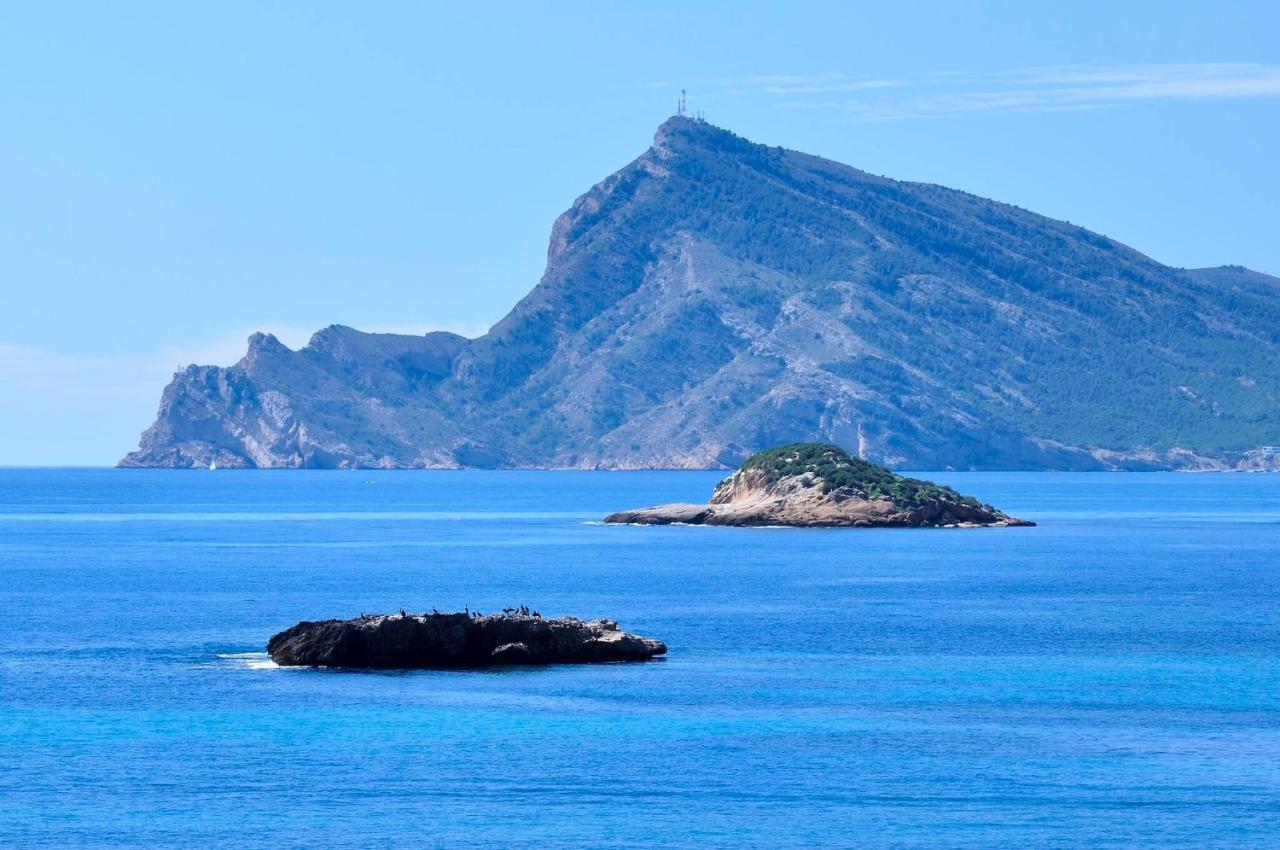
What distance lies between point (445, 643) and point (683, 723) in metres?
16.1

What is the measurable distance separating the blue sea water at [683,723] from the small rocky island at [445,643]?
1.55 m

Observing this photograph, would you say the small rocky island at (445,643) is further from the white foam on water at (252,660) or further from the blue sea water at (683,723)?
the blue sea water at (683,723)

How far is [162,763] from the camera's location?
60.3 m

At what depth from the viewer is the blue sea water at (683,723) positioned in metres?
52.5

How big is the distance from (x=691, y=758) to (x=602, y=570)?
77767 millimetres

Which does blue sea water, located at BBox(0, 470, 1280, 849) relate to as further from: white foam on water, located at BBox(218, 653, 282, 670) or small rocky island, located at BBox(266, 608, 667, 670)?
small rocky island, located at BBox(266, 608, 667, 670)

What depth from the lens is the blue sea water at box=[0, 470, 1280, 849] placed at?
52531 mm

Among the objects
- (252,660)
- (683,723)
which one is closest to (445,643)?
(252,660)

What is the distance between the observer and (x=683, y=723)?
67.1 meters

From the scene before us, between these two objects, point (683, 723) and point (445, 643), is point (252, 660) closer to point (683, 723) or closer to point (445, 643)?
point (445, 643)

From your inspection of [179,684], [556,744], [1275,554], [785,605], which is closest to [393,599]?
[785,605]

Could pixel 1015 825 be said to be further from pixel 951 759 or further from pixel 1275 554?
pixel 1275 554

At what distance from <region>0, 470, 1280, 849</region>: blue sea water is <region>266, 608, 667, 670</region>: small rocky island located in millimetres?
1546

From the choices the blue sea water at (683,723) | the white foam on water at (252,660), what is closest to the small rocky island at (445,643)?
the white foam on water at (252,660)
